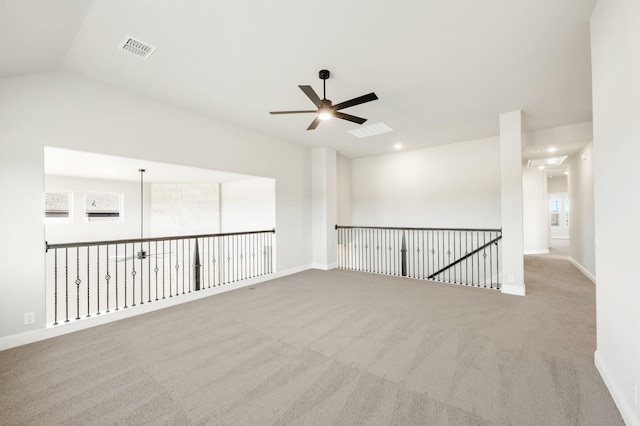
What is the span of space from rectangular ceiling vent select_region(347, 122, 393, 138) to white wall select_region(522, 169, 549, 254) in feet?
22.1

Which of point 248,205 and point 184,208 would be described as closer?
point 248,205

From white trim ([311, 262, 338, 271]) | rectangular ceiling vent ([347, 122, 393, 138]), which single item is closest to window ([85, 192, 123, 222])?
white trim ([311, 262, 338, 271])

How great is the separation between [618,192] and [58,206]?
8561mm

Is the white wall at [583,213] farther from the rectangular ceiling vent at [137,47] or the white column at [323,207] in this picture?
the rectangular ceiling vent at [137,47]

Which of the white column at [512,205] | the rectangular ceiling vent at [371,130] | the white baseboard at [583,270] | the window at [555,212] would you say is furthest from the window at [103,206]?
the window at [555,212]

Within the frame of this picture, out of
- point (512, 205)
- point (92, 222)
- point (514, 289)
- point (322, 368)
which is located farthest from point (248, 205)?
point (514, 289)

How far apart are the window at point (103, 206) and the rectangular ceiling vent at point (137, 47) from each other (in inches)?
186

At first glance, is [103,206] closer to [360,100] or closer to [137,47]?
[137,47]

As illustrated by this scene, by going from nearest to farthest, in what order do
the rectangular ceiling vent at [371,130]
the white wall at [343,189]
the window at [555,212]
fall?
the rectangular ceiling vent at [371,130]
the white wall at [343,189]
the window at [555,212]

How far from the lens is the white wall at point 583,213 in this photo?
519cm

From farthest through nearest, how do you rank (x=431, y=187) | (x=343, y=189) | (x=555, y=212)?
(x=555, y=212) → (x=343, y=189) → (x=431, y=187)

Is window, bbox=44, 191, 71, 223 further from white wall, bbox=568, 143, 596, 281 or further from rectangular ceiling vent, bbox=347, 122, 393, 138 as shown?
white wall, bbox=568, 143, 596, 281

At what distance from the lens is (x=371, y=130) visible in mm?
5312

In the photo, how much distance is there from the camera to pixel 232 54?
2.79 metres
